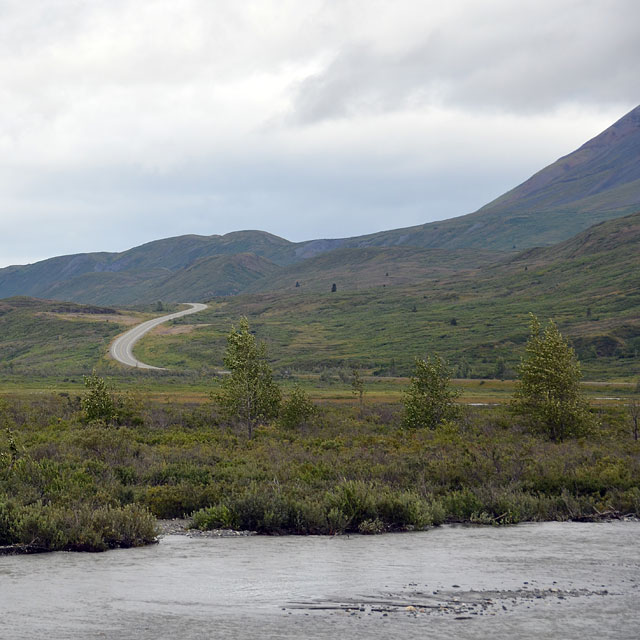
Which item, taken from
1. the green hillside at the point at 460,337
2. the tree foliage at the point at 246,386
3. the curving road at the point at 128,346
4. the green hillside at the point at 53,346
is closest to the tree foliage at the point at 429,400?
the tree foliage at the point at 246,386

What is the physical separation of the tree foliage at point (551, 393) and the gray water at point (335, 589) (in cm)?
2167

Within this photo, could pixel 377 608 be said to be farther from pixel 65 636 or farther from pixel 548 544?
pixel 548 544

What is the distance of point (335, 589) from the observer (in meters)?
12.5

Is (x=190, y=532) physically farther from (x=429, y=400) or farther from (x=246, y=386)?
(x=429, y=400)

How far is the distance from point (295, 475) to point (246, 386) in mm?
20032

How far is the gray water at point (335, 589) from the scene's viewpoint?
33.9 ft

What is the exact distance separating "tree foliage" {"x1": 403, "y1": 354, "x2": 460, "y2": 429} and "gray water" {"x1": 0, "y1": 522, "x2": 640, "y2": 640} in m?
26.0

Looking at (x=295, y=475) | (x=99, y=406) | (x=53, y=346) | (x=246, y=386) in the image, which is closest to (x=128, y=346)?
(x=53, y=346)

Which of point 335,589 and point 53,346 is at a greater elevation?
point 335,589

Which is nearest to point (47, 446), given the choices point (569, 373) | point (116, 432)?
point (116, 432)

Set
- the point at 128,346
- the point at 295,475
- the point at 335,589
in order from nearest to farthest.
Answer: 1. the point at 335,589
2. the point at 295,475
3. the point at 128,346

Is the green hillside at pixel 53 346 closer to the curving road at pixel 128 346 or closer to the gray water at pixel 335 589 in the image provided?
the curving road at pixel 128 346

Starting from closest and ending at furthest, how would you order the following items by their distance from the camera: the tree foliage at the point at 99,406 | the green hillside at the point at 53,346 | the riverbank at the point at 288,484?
the riverbank at the point at 288,484 < the tree foliage at the point at 99,406 < the green hillside at the point at 53,346

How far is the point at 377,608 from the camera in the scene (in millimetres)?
11312
